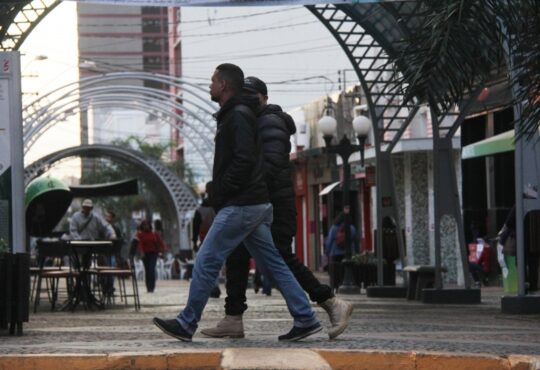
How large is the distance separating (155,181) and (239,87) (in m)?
70.9

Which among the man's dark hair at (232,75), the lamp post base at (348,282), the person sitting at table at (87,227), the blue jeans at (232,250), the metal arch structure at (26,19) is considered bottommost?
the lamp post base at (348,282)

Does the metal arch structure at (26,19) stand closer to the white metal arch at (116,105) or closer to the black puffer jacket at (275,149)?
the black puffer jacket at (275,149)

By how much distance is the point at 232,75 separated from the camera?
11.6 m

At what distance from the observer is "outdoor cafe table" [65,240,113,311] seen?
2067 cm

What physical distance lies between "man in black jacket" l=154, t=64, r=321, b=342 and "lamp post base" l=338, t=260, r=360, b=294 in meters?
17.9

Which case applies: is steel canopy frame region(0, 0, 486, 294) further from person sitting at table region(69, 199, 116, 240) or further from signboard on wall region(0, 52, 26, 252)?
person sitting at table region(69, 199, 116, 240)

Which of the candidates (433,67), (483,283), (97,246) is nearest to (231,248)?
(433,67)

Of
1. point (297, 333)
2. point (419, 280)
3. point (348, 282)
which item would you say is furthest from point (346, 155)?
point (297, 333)

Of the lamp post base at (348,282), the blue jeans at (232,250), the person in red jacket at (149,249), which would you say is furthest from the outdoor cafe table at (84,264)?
the person in red jacket at (149,249)

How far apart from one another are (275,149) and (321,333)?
5.89 ft

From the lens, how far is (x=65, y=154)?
74500 millimetres

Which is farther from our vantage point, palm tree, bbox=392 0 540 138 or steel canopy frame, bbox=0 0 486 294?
steel canopy frame, bbox=0 0 486 294

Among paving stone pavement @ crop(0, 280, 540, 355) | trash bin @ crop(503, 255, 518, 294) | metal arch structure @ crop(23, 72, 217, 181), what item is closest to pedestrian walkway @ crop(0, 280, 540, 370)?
paving stone pavement @ crop(0, 280, 540, 355)

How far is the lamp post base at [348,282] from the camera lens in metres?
29.4
